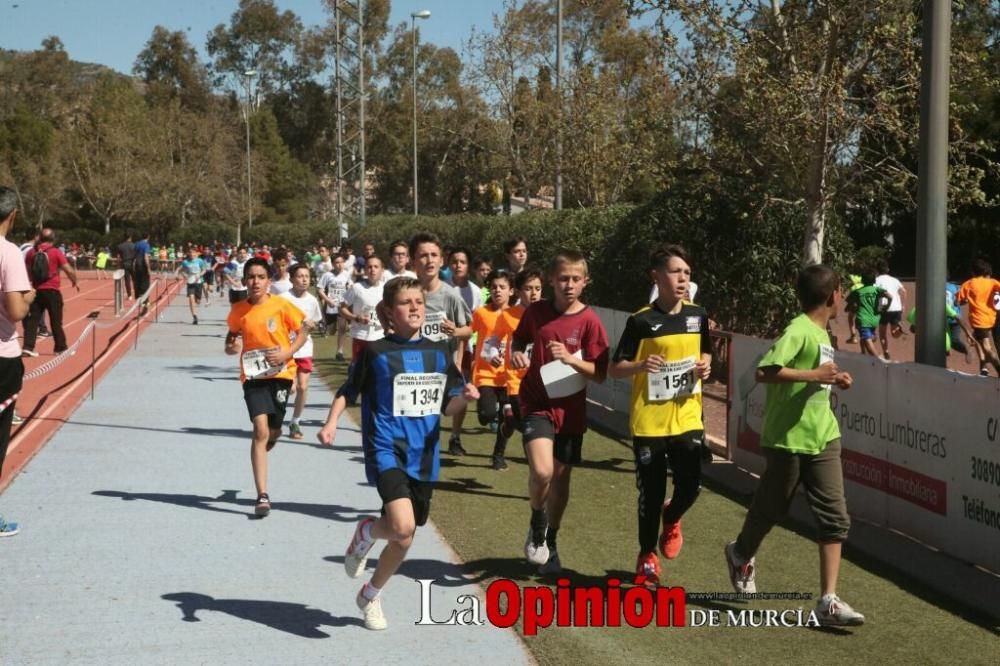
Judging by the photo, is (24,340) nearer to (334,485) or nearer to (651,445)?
(334,485)

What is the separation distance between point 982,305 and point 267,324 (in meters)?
11.3

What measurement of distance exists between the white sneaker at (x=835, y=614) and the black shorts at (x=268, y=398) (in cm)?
421

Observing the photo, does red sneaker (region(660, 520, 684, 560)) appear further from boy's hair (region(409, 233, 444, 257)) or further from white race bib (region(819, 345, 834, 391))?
boy's hair (region(409, 233, 444, 257))

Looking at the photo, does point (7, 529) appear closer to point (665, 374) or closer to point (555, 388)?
point (555, 388)

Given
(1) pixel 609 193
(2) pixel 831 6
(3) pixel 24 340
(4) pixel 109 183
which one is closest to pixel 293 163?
(4) pixel 109 183

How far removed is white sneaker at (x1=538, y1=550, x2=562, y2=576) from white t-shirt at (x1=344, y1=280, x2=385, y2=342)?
5.44m

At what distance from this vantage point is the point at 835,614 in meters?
6.05

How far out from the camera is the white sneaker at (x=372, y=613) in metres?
6.07

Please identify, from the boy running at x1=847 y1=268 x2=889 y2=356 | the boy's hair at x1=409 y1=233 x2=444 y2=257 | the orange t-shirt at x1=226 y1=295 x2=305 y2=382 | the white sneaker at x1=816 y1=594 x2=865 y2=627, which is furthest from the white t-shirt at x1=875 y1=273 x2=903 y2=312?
the white sneaker at x1=816 y1=594 x2=865 y2=627

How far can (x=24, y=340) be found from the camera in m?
21.5

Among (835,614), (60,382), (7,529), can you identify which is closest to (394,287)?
(835,614)

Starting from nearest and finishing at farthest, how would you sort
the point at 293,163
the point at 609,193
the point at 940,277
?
the point at 940,277, the point at 609,193, the point at 293,163

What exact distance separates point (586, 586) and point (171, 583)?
2.28 m

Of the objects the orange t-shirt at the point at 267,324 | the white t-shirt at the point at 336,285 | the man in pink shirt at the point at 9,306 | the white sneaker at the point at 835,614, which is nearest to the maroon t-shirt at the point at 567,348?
the white sneaker at the point at 835,614
